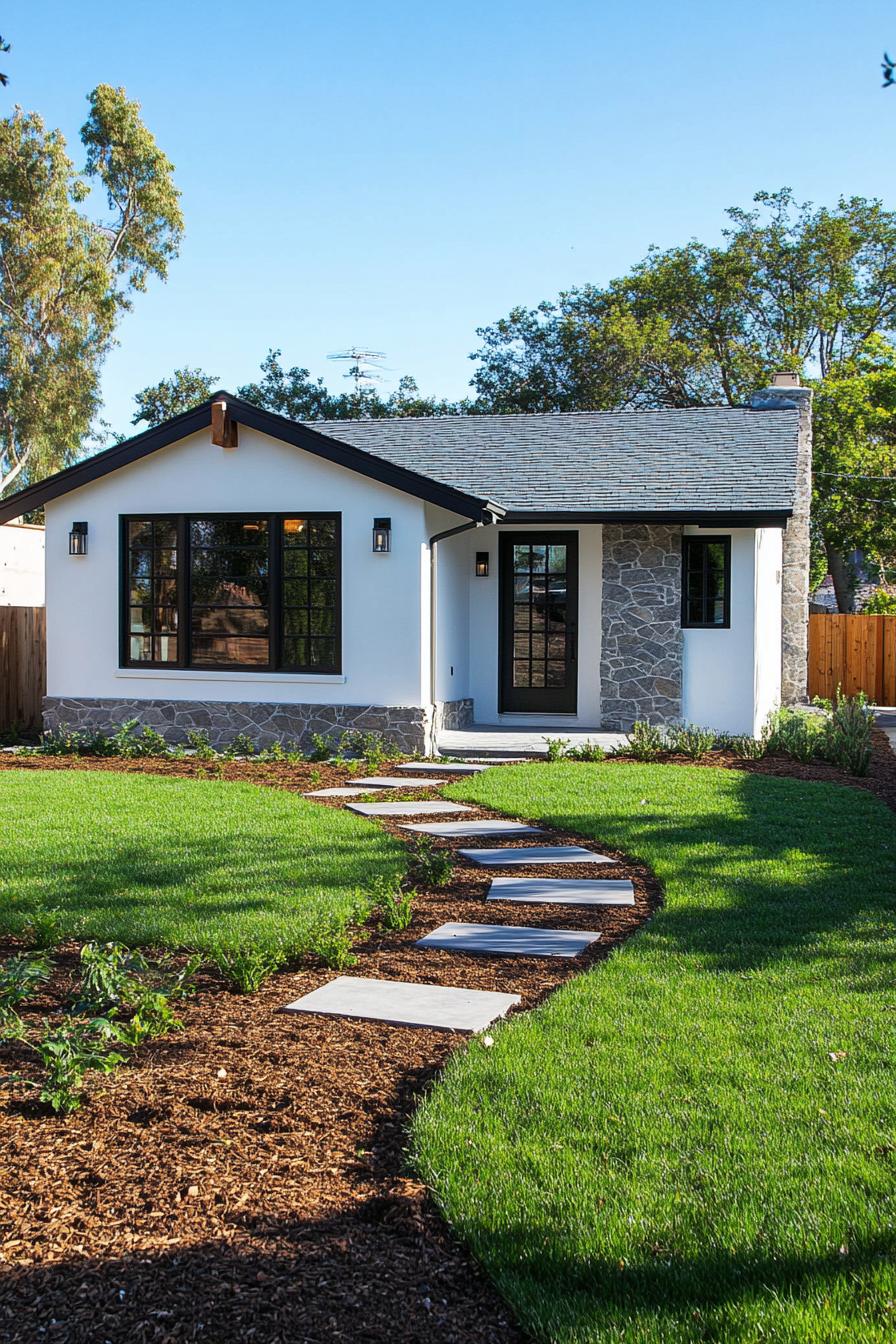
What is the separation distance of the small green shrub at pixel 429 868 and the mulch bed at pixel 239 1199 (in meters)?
1.81

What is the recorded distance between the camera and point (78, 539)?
13352mm

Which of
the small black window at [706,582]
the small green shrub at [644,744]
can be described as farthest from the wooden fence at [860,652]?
the small green shrub at [644,744]

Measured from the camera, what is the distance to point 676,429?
16.2 m

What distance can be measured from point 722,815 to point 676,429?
30.5ft

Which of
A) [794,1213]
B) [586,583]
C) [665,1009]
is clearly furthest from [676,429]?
[794,1213]

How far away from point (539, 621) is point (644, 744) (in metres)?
2.95

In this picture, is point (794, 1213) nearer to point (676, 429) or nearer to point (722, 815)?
point (722, 815)

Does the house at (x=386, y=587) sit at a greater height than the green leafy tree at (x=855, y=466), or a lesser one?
lesser

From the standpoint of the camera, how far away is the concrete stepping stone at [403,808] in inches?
333

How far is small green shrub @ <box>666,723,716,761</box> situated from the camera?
1165cm

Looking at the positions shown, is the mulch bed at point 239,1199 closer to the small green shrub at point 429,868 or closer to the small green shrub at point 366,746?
the small green shrub at point 429,868

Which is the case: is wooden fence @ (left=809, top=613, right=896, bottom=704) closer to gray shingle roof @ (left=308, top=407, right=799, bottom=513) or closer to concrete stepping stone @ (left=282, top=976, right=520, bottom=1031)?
gray shingle roof @ (left=308, top=407, right=799, bottom=513)

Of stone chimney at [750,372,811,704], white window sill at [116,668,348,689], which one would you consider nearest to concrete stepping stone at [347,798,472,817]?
white window sill at [116,668,348,689]

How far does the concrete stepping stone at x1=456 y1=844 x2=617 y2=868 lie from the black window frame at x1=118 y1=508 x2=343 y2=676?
5.81m
